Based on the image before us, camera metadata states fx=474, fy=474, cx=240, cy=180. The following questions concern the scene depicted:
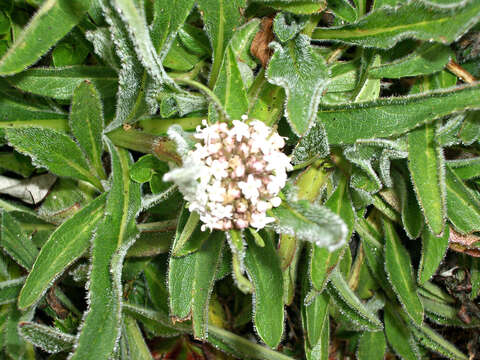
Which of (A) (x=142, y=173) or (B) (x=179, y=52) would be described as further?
(B) (x=179, y=52)

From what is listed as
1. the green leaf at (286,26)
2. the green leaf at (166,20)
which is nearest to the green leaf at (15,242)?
the green leaf at (166,20)

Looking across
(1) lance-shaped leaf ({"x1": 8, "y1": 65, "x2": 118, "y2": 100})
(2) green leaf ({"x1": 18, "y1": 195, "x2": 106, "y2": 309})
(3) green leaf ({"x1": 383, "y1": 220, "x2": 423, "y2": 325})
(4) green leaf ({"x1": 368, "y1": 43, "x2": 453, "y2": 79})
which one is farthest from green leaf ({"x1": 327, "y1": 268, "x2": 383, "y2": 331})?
(1) lance-shaped leaf ({"x1": 8, "y1": 65, "x2": 118, "y2": 100})

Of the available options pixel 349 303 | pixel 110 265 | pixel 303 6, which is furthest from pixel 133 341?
pixel 303 6

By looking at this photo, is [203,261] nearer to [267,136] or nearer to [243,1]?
[267,136]

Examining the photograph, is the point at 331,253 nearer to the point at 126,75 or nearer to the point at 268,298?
the point at 268,298

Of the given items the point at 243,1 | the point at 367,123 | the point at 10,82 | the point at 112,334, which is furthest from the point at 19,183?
the point at 367,123

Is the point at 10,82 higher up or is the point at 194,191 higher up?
the point at 10,82

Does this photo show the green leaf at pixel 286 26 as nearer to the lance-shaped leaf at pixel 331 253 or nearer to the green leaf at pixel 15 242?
the lance-shaped leaf at pixel 331 253

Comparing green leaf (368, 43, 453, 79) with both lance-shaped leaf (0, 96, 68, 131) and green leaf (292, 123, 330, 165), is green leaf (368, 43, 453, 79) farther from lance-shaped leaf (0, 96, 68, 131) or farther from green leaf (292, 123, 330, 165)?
lance-shaped leaf (0, 96, 68, 131)
